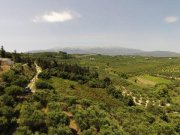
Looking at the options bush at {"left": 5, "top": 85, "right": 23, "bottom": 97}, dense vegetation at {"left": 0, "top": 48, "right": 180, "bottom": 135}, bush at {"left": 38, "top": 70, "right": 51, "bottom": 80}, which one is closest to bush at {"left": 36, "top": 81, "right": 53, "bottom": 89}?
dense vegetation at {"left": 0, "top": 48, "right": 180, "bottom": 135}

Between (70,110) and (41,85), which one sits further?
(41,85)

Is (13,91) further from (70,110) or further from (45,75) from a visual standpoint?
(45,75)

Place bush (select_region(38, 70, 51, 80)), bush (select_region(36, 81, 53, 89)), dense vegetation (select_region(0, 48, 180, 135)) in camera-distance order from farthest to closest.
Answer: bush (select_region(38, 70, 51, 80))
bush (select_region(36, 81, 53, 89))
dense vegetation (select_region(0, 48, 180, 135))

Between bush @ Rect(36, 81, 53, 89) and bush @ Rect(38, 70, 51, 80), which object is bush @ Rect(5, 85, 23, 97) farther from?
bush @ Rect(38, 70, 51, 80)

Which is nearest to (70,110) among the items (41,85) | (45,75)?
(41,85)

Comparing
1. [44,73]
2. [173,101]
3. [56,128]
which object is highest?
[44,73]

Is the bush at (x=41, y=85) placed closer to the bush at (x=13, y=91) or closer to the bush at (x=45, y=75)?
→ the bush at (x=13, y=91)

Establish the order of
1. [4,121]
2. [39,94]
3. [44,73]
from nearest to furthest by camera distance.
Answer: [4,121]
[39,94]
[44,73]

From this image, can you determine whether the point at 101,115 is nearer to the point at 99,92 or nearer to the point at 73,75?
the point at 99,92

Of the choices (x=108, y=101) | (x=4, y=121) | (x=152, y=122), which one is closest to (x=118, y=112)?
(x=152, y=122)

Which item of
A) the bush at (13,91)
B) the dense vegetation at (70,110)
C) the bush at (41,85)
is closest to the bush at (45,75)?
the dense vegetation at (70,110)

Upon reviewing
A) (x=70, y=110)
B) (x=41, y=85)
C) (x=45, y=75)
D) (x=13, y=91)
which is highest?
(x=45, y=75)
